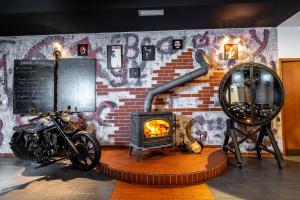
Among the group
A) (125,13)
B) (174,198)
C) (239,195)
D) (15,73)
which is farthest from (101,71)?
(239,195)

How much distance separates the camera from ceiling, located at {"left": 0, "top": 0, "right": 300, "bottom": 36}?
10.5 ft

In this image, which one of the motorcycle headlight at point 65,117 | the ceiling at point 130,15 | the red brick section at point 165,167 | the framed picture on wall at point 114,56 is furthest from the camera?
the framed picture on wall at point 114,56

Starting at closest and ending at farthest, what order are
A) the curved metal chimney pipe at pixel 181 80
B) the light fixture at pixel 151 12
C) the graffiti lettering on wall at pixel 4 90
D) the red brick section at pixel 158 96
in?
the light fixture at pixel 151 12 < the curved metal chimney pipe at pixel 181 80 < the red brick section at pixel 158 96 < the graffiti lettering on wall at pixel 4 90

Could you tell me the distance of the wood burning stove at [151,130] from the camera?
344 cm

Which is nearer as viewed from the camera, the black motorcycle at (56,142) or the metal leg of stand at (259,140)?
the black motorcycle at (56,142)

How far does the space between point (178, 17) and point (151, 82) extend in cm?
134

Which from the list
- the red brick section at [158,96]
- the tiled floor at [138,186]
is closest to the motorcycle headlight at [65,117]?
the tiled floor at [138,186]

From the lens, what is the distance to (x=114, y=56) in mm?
4348

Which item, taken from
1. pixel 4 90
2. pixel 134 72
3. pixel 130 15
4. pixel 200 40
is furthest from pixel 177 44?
pixel 4 90

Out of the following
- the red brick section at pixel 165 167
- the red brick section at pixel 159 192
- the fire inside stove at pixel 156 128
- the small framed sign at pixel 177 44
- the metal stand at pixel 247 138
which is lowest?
the red brick section at pixel 159 192

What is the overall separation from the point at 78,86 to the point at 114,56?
969 mm

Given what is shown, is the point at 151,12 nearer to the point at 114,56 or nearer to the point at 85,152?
the point at 114,56

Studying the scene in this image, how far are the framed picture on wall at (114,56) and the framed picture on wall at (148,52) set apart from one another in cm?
48

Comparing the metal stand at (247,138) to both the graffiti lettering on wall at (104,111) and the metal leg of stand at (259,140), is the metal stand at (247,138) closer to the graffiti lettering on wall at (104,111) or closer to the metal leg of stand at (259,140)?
the metal leg of stand at (259,140)
